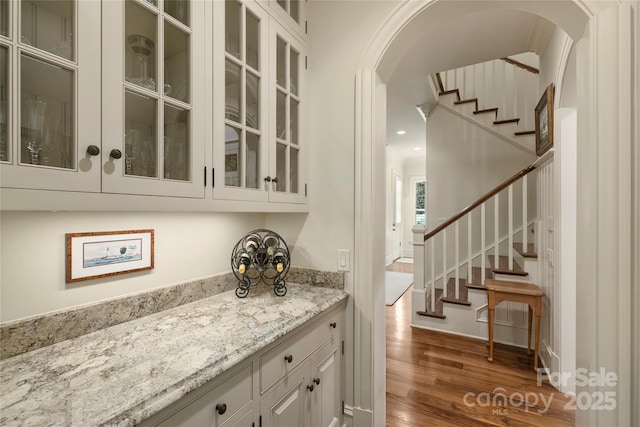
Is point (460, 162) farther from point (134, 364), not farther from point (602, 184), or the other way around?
point (134, 364)

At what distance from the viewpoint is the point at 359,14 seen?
66.8 inches

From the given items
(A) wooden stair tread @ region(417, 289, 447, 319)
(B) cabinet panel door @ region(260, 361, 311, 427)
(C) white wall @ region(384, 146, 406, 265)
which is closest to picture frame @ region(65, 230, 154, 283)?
(B) cabinet panel door @ region(260, 361, 311, 427)

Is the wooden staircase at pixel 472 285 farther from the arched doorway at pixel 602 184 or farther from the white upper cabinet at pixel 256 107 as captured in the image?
the white upper cabinet at pixel 256 107

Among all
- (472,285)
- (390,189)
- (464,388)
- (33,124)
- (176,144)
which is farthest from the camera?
(390,189)

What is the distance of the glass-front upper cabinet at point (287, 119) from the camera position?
153cm

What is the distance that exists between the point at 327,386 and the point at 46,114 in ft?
5.11

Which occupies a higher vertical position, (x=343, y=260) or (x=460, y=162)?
(x=460, y=162)

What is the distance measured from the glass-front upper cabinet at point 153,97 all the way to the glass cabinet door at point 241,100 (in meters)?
0.09

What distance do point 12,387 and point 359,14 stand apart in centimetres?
208

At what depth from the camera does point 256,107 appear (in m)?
1.44

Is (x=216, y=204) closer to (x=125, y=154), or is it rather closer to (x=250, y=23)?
(x=125, y=154)

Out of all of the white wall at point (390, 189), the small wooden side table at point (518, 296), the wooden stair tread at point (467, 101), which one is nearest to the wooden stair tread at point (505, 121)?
the wooden stair tread at point (467, 101)

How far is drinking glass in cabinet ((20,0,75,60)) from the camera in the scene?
74 centimetres

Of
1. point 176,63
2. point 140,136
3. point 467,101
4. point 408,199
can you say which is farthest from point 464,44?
point 408,199
